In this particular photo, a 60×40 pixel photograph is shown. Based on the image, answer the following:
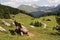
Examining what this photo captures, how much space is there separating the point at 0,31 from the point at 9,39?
1322cm

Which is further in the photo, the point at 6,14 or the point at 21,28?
the point at 6,14

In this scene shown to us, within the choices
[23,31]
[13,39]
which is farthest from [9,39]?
[23,31]

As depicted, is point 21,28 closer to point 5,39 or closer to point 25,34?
point 25,34

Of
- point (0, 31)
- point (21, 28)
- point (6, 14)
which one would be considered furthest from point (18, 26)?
point (6, 14)

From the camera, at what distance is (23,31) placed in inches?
1962

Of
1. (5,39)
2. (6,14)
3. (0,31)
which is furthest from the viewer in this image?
(6,14)

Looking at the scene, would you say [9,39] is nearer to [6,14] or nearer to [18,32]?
[18,32]

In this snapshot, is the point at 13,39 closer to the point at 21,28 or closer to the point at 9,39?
the point at 9,39

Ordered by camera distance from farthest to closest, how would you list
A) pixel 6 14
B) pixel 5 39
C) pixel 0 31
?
pixel 6 14 < pixel 0 31 < pixel 5 39

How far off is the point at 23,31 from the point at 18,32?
1858 mm

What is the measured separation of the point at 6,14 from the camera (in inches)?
6068

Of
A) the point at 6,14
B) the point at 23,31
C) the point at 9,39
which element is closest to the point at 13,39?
the point at 9,39

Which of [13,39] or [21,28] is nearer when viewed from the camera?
[13,39]

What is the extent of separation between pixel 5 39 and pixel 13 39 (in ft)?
5.55
